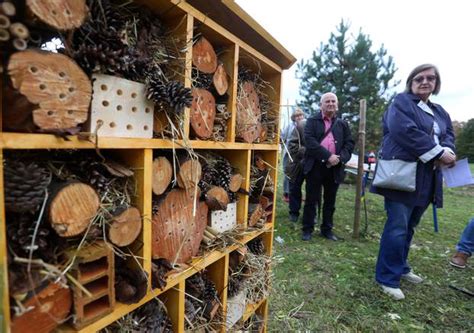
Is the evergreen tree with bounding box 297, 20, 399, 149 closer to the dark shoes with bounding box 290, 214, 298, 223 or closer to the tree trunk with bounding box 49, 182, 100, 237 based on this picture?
the dark shoes with bounding box 290, 214, 298, 223

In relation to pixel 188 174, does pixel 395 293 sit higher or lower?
lower

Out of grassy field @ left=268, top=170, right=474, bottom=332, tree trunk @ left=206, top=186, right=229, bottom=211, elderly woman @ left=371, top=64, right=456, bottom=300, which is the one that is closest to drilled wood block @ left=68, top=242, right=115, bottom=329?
tree trunk @ left=206, top=186, right=229, bottom=211

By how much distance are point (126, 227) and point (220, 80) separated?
74 centimetres

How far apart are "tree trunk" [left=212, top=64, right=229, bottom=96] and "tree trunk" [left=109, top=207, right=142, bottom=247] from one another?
0.64 metres

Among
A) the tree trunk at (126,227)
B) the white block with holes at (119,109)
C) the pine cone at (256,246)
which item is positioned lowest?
the pine cone at (256,246)

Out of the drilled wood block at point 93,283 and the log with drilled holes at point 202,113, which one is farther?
the log with drilled holes at point 202,113

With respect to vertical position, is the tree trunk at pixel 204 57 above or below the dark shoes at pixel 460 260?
above

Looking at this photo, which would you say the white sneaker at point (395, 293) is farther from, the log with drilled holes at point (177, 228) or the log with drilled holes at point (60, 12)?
the log with drilled holes at point (60, 12)

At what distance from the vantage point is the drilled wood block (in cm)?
72

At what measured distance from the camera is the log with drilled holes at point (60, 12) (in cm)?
57

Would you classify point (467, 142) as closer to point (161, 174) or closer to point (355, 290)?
point (355, 290)

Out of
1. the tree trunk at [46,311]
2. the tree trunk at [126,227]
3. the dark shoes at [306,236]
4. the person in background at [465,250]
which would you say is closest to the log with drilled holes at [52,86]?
the tree trunk at [126,227]

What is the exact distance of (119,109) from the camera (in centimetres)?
78

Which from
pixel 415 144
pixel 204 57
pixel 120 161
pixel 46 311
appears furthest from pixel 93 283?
pixel 415 144
